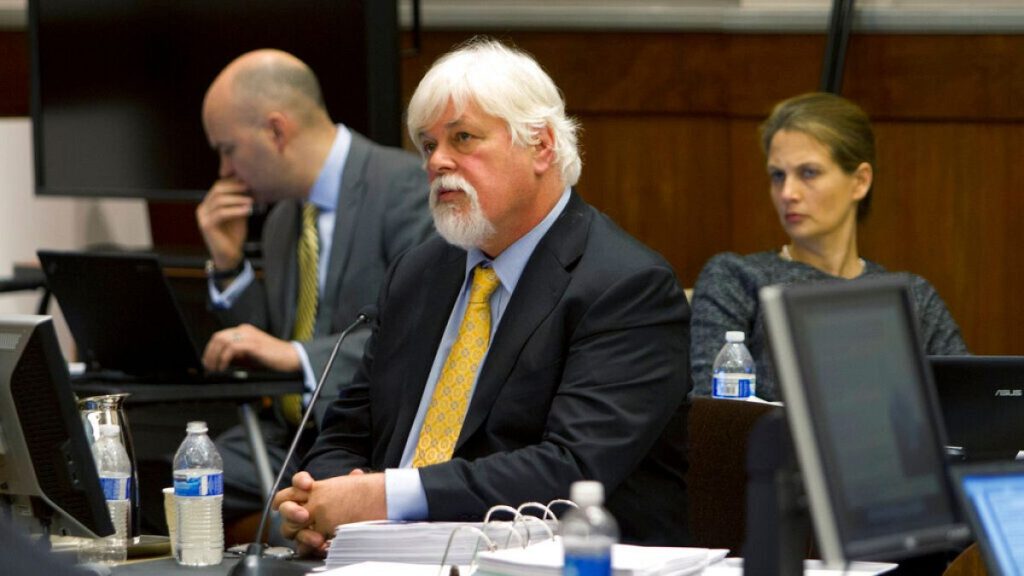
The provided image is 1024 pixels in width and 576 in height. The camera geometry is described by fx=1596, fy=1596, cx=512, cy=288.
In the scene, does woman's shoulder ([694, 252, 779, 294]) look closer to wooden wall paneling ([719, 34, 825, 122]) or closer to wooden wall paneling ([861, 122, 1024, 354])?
wooden wall paneling ([861, 122, 1024, 354])

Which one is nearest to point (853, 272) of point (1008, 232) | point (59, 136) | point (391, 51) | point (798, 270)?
point (798, 270)

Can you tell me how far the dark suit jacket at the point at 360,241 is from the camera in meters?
3.89

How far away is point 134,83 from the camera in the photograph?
564 cm

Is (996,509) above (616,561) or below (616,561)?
above

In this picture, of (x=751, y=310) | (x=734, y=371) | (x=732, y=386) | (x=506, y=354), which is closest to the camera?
(x=506, y=354)

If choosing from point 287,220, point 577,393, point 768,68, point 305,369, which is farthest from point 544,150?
point 768,68

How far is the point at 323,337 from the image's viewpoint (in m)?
3.94

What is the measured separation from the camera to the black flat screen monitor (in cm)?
547

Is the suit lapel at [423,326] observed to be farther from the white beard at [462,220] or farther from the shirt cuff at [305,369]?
the shirt cuff at [305,369]

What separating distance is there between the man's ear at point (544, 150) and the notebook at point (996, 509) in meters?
1.36

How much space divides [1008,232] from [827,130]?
1.16 meters

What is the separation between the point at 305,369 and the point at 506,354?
1228 millimetres

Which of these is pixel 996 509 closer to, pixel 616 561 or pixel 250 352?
pixel 616 561

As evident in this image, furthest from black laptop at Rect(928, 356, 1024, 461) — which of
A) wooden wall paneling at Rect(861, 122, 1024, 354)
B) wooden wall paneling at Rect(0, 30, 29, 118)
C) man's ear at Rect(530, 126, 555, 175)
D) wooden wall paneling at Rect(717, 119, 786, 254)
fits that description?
wooden wall paneling at Rect(0, 30, 29, 118)
